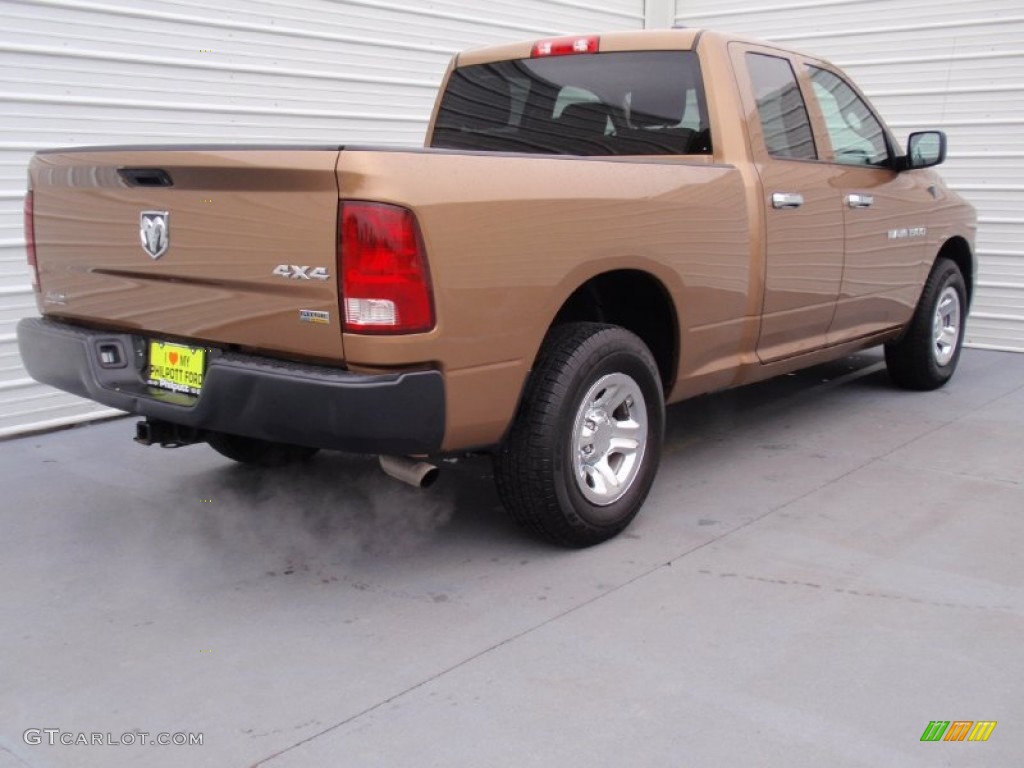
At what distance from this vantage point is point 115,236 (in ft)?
11.1

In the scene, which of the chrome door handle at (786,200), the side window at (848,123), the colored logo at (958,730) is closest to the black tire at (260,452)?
the chrome door handle at (786,200)

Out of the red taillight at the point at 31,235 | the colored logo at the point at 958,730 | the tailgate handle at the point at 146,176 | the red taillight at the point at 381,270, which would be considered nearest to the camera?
the colored logo at the point at 958,730

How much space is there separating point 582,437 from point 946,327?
11.7ft

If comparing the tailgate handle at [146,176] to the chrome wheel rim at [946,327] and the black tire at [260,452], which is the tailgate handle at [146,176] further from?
the chrome wheel rim at [946,327]

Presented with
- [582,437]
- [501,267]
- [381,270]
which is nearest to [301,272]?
[381,270]

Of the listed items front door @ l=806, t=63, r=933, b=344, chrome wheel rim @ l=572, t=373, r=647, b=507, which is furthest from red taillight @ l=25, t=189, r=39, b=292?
Answer: front door @ l=806, t=63, r=933, b=344

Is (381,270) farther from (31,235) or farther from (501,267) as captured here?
(31,235)

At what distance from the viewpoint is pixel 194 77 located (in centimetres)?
571

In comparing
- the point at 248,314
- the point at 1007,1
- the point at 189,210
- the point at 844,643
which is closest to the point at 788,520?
the point at 844,643

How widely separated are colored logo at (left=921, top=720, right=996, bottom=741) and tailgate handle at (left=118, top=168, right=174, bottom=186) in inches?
104

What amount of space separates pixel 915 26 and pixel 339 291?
6666 millimetres

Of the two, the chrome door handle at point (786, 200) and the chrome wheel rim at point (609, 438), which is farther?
the chrome door handle at point (786, 200)

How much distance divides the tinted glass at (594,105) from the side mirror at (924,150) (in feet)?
5.09

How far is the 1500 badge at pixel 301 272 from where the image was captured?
289cm
